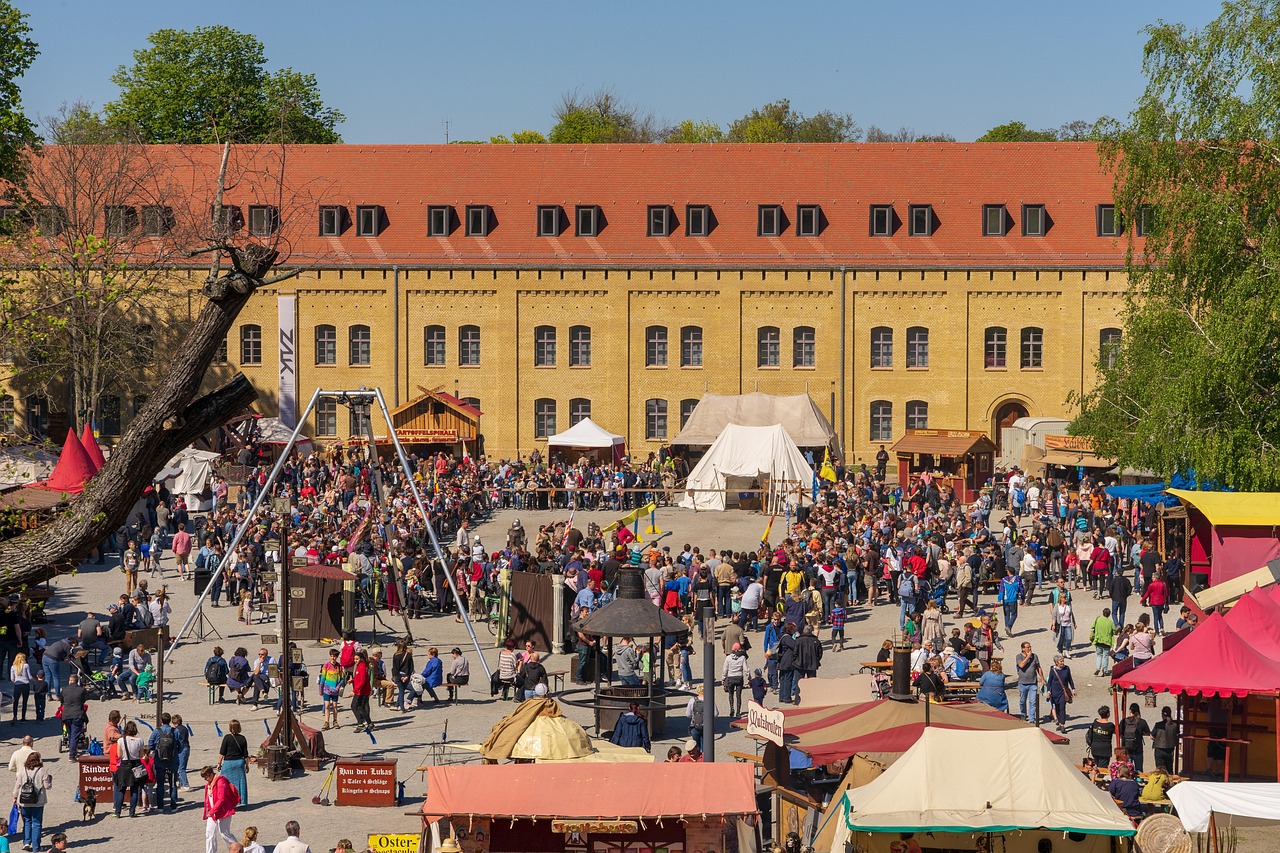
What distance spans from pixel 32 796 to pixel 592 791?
7278 millimetres

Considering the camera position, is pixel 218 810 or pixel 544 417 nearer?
pixel 218 810

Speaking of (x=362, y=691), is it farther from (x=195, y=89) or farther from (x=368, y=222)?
(x=195, y=89)

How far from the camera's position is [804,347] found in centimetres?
5556

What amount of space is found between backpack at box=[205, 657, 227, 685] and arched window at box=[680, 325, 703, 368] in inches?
1203

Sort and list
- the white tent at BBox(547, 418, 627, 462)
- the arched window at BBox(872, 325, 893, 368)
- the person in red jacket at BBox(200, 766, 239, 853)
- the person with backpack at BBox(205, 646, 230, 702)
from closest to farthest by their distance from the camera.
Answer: the person in red jacket at BBox(200, 766, 239, 853), the person with backpack at BBox(205, 646, 230, 702), the white tent at BBox(547, 418, 627, 462), the arched window at BBox(872, 325, 893, 368)

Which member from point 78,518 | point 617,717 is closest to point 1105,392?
point 617,717

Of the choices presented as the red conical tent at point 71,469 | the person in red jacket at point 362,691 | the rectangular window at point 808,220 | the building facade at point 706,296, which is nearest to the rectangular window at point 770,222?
the building facade at point 706,296

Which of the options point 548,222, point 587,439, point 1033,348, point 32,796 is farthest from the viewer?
point 548,222

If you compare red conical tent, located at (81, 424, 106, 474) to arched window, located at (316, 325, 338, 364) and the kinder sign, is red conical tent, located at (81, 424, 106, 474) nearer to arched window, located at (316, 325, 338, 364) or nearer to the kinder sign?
arched window, located at (316, 325, 338, 364)

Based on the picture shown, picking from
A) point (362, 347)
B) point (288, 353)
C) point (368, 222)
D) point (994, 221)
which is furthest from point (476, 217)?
point (994, 221)

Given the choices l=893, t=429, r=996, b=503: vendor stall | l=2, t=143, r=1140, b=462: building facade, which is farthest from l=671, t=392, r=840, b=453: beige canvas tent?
l=2, t=143, r=1140, b=462: building facade

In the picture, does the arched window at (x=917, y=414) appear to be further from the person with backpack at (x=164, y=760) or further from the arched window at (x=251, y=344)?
the person with backpack at (x=164, y=760)

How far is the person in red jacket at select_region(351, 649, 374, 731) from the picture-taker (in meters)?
25.0

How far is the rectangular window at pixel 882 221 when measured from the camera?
55812 millimetres
